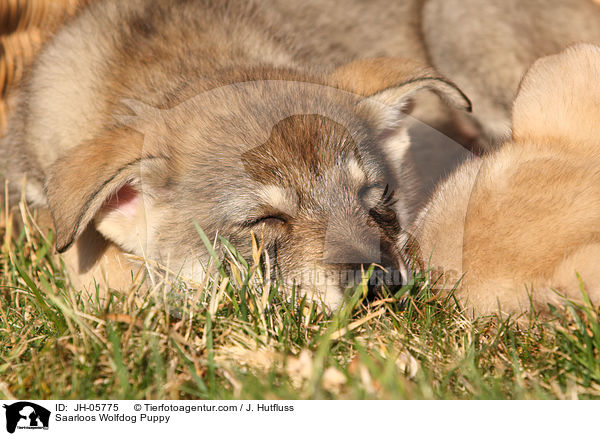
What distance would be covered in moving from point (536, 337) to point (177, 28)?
2.39m

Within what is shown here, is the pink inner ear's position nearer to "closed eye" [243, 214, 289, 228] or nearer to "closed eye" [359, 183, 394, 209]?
"closed eye" [243, 214, 289, 228]

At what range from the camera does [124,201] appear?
2861mm

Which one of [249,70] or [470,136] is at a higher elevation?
[249,70]

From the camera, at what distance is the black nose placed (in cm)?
240

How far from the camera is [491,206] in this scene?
93.9 inches

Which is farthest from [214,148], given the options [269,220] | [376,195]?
[376,195]

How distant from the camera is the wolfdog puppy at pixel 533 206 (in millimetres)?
2180

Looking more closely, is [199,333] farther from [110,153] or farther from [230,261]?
[110,153]

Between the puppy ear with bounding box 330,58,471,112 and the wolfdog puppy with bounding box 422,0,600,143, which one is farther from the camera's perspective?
the wolfdog puppy with bounding box 422,0,600,143
